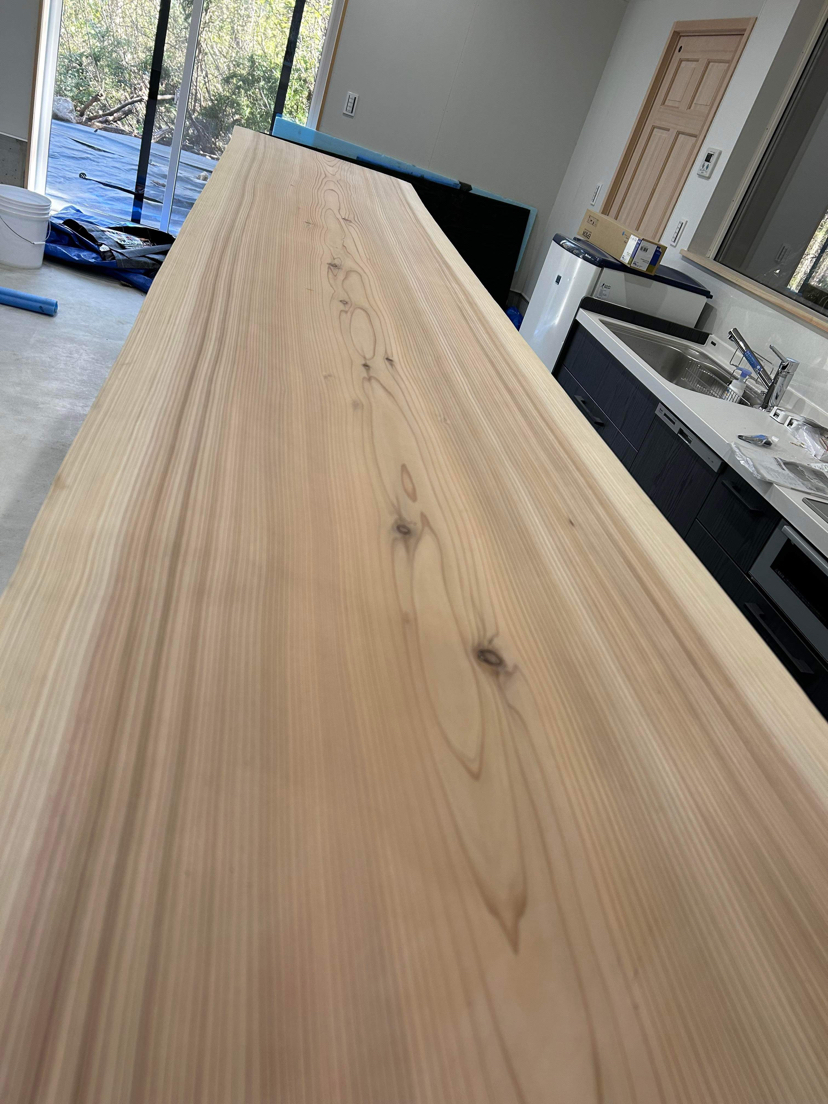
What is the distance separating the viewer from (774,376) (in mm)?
2953

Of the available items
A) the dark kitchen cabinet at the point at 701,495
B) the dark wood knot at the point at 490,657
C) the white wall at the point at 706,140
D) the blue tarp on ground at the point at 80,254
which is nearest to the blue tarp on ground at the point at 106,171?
the blue tarp on ground at the point at 80,254

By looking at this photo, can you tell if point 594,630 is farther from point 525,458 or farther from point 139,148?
point 139,148

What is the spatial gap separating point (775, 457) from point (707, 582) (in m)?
1.98

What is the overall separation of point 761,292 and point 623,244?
0.85 metres

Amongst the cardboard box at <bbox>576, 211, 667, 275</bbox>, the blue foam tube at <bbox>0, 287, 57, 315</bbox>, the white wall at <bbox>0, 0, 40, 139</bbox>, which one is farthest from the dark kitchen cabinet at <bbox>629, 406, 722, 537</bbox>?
the white wall at <bbox>0, 0, 40, 139</bbox>

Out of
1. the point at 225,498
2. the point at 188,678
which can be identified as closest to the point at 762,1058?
the point at 188,678

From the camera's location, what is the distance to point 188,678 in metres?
0.39

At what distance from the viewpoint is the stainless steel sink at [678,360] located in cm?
358

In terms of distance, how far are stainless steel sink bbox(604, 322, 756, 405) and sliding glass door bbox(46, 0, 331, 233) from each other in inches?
141

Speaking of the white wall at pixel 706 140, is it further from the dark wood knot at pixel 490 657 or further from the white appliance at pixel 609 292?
the dark wood knot at pixel 490 657

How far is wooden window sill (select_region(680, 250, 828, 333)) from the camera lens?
300cm

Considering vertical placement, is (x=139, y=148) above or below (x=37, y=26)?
below

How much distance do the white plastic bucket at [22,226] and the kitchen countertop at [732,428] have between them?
3.09 meters

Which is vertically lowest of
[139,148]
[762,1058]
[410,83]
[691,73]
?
[139,148]
